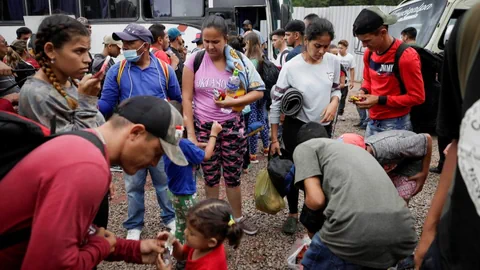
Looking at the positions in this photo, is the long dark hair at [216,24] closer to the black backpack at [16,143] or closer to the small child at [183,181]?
the small child at [183,181]

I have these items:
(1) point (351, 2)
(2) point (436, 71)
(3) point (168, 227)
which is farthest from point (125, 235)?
(1) point (351, 2)

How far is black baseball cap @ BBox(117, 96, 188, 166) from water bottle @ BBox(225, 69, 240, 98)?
1.61 m

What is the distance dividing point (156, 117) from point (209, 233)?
891mm

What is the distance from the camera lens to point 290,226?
3.52m

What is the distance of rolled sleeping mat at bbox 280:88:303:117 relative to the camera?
126 inches

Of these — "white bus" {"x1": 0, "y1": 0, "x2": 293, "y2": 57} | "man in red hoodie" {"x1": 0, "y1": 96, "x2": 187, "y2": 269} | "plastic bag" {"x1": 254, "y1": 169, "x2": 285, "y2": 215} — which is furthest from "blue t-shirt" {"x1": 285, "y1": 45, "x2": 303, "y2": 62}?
"man in red hoodie" {"x1": 0, "y1": 96, "x2": 187, "y2": 269}

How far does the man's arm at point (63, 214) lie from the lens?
1.09 metres

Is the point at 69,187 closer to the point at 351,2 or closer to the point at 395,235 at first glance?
the point at 395,235

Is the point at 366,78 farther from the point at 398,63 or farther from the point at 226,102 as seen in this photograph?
the point at 226,102

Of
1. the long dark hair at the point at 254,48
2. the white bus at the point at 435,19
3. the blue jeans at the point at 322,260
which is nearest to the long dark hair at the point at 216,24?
the blue jeans at the point at 322,260

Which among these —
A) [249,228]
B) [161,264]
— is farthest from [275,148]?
[161,264]

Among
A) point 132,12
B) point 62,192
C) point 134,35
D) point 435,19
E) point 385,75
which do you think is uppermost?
point 132,12

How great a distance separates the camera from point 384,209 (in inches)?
76.2

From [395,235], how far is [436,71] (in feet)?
17.2
